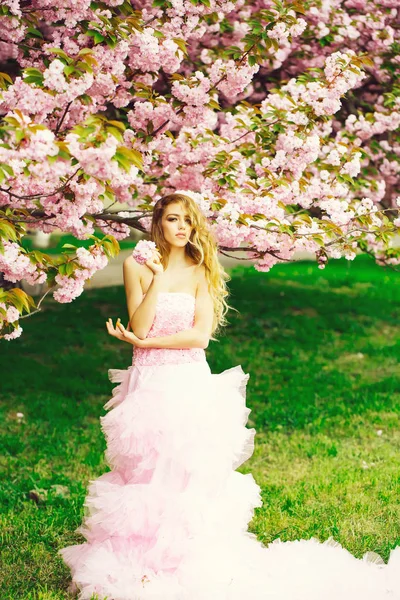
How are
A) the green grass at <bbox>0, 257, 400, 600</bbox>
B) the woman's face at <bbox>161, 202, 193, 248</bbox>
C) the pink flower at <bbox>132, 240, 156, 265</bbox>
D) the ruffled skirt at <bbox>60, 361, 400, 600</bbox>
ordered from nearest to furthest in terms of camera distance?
the ruffled skirt at <bbox>60, 361, 400, 600</bbox> → the pink flower at <bbox>132, 240, 156, 265</bbox> → the woman's face at <bbox>161, 202, 193, 248</bbox> → the green grass at <bbox>0, 257, 400, 600</bbox>

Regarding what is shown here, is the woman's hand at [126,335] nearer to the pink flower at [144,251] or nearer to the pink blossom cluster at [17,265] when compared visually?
the pink flower at [144,251]

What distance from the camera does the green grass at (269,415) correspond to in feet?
15.5

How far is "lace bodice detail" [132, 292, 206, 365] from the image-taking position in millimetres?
3828

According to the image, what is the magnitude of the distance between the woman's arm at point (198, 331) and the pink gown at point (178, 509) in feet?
0.16

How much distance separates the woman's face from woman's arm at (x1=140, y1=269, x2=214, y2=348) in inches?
8.0

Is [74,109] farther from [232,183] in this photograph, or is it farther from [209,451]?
[209,451]

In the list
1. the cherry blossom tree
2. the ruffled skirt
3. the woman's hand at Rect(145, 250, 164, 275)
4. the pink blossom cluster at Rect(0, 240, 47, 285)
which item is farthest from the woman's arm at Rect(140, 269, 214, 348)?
the pink blossom cluster at Rect(0, 240, 47, 285)

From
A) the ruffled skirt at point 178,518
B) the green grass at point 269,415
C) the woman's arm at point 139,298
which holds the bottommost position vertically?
the green grass at point 269,415

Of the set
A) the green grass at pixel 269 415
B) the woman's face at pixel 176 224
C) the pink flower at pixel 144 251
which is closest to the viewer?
the pink flower at pixel 144 251

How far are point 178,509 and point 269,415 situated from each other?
3727 mm

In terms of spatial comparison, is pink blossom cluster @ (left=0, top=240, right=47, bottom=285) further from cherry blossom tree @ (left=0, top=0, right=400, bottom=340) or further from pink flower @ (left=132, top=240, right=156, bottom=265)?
pink flower @ (left=132, top=240, right=156, bottom=265)

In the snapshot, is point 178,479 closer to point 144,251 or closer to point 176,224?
point 144,251

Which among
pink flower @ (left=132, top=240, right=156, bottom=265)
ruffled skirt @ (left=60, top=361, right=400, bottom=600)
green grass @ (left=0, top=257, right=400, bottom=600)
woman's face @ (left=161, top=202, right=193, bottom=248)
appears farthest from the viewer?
green grass @ (left=0, top=257, right=400, bottom=600)

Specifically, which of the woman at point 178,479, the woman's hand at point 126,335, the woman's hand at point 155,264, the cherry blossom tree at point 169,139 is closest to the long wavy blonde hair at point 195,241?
the woman at point 178,479
